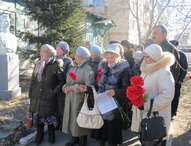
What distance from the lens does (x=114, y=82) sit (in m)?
3.28

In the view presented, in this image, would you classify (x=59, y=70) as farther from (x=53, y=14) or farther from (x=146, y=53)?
(x=53, y=14)

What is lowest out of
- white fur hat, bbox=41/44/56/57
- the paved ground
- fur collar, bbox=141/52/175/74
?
the paved ground

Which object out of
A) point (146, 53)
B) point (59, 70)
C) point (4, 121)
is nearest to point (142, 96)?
point (146, 53)

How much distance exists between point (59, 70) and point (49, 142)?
1.36 meters

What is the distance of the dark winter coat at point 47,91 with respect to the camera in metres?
3.62

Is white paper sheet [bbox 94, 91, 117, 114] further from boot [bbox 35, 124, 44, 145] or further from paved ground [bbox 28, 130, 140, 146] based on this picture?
boot [bbox 35, 124, 44, 145]

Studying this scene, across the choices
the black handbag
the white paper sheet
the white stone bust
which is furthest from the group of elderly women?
the white stone bust

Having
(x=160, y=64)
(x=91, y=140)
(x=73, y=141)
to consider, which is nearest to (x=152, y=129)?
(x=160, y=64)

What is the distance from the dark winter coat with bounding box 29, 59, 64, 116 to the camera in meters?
3.62

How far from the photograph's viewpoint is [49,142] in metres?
3.82

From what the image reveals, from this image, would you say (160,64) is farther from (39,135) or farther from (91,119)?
(39,135)

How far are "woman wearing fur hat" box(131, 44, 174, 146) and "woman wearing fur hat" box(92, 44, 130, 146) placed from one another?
48 centimetres

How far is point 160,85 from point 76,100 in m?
1.48

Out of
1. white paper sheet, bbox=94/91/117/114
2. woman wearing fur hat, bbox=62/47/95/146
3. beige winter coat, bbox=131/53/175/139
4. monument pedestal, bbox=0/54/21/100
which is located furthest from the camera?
monument pedestal, bbox=0/54/21/100
